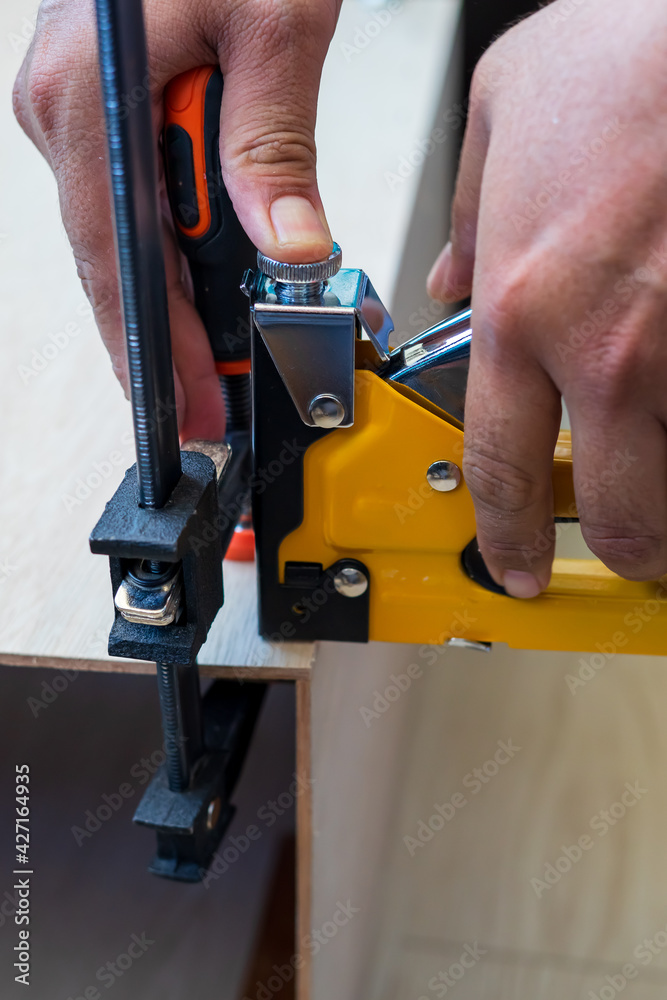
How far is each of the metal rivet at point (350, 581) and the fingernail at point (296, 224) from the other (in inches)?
9.8

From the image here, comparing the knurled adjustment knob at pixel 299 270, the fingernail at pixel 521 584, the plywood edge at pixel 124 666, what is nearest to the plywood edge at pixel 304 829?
the plywood edge at pixel 124 666

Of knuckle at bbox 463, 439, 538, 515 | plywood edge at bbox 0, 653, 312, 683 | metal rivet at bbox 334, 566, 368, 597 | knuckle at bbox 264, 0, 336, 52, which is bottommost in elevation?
plywood edge at bbox 0, 653, 312, 683

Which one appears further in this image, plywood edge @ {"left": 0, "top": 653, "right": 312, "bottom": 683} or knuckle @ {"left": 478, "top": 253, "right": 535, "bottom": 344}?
plywood edge @ {"left": 0, "top": 653, "right": 312, "bottom": 683}

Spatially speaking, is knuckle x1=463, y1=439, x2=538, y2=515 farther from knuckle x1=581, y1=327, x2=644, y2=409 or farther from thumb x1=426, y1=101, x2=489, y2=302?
thumb x1=426, y1=101, x2=489, y2=302

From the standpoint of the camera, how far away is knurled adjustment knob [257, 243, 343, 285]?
1.85ft

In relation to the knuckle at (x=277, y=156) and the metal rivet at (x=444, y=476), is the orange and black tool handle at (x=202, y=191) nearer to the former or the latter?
the knuckle at (x=277, y=156)

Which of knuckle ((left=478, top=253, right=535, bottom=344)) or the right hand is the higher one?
the right hand

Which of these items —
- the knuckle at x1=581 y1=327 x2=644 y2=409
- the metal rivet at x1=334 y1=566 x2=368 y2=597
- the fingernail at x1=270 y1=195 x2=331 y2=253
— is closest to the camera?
the knuckle at x1=581 y1=327 x2=644 y2=409

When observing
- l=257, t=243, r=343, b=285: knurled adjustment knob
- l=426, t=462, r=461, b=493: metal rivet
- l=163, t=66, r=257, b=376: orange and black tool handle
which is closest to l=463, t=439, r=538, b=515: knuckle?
l=426, t=462, r=461, b=493: metal rivet

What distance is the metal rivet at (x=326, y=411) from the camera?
23.5 inches

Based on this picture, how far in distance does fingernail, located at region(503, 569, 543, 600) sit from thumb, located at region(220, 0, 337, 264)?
28 cm

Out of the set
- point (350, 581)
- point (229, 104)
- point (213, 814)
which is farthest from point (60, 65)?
point (213, 814)

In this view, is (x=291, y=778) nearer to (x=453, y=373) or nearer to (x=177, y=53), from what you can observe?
(x=453, y=373)

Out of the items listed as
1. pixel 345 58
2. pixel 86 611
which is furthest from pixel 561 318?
pixel 345 58
